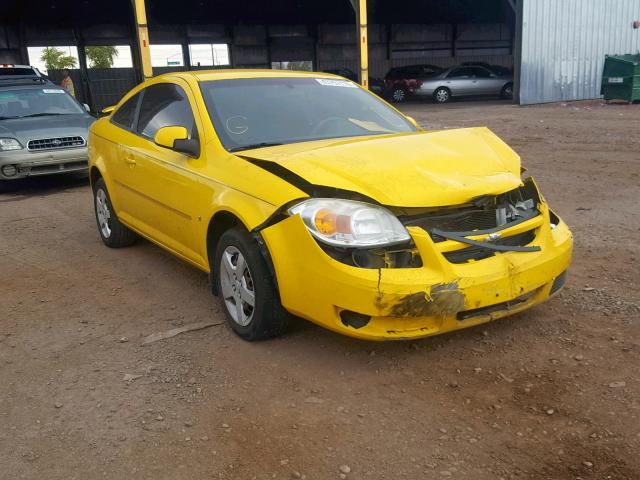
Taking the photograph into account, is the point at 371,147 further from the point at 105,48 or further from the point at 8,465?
the point at 105,48

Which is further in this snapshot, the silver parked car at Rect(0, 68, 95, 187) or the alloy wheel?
the silver parked car at Rect(0, 68, 95, 187)

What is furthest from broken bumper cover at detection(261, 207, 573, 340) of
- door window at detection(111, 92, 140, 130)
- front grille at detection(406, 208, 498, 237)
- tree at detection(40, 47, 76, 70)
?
tree at detection(40, 47, 76, 70)

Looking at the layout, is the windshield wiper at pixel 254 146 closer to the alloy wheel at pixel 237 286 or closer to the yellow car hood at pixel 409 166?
the yellow car hood at pixel 409 166

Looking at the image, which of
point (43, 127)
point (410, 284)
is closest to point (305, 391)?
point (410, 284)

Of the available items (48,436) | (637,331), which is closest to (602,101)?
(637,331)

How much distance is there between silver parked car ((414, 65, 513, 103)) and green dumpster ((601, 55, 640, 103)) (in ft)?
20.8

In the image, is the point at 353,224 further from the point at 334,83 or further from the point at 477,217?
the point at 334,83

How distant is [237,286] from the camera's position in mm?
3721

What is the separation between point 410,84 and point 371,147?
78.8 feet

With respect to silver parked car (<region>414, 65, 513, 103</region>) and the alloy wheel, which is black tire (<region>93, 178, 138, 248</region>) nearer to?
the alloy wheel

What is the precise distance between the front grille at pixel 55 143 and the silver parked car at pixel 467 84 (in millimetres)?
19073

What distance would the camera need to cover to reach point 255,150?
153 inches

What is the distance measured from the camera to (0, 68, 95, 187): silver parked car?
29.5 feet

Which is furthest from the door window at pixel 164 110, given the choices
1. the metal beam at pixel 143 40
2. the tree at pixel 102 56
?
the tree at pixel 102 56
